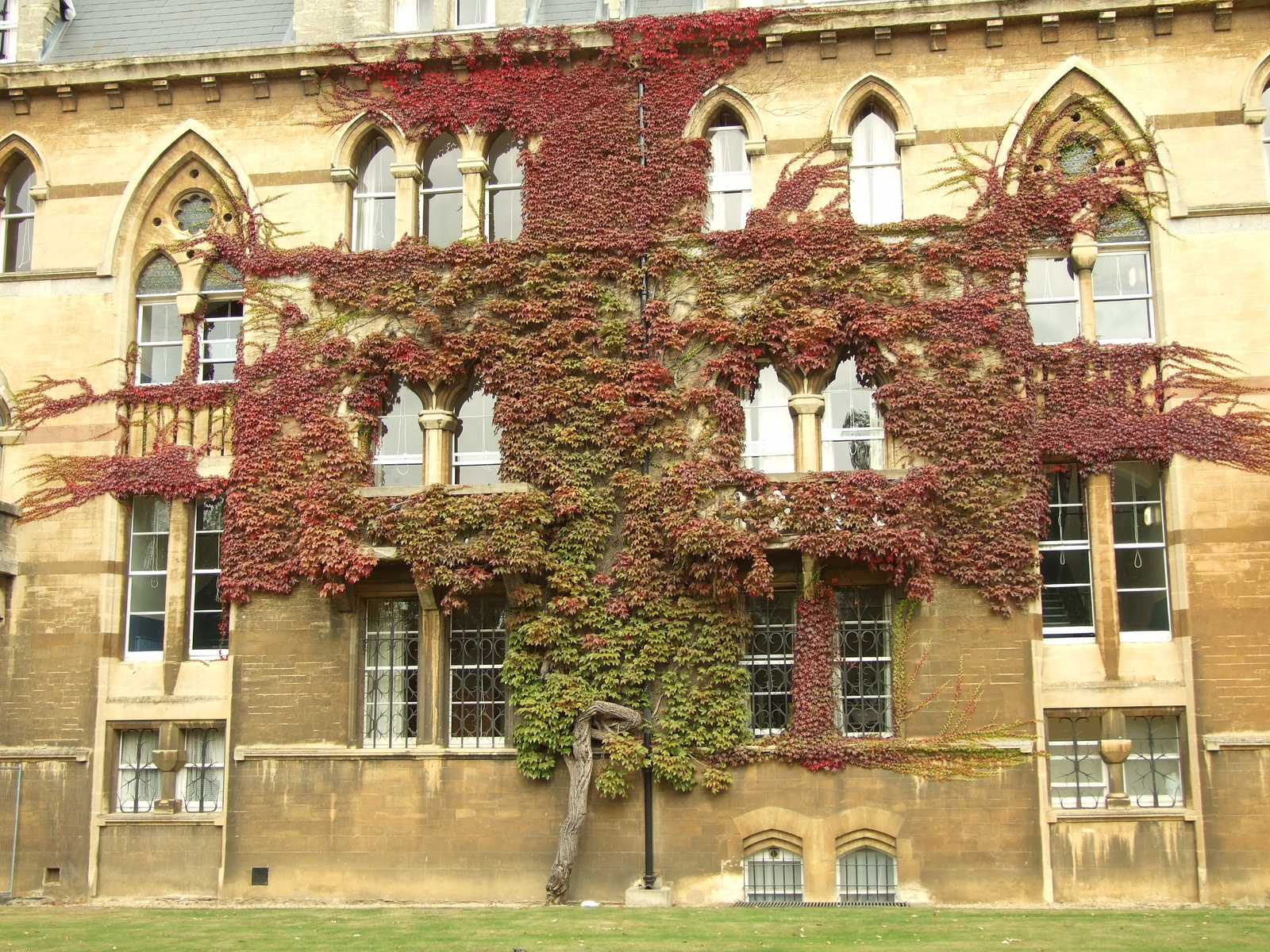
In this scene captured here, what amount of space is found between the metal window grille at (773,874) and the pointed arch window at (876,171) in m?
8.90

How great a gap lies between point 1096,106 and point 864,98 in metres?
3.22

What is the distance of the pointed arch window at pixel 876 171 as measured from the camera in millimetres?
18484

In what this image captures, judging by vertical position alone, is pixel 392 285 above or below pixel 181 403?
above

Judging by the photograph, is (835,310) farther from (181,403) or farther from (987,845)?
(181,403)

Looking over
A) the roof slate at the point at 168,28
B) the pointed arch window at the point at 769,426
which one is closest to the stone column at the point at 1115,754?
the pointed arch window at the point at 769,426

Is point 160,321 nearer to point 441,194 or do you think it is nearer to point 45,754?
point 441,194

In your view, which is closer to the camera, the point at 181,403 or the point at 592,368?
the point at 592,368

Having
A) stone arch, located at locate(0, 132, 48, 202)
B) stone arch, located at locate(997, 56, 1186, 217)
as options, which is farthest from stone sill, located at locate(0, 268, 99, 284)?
stone arch, located at locate(997, 56, 1186, 217)

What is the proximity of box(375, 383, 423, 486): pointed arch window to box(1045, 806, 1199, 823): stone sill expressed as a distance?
9814 millimetres

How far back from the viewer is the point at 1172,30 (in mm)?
18016

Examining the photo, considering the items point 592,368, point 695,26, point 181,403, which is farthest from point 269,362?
point 695,26

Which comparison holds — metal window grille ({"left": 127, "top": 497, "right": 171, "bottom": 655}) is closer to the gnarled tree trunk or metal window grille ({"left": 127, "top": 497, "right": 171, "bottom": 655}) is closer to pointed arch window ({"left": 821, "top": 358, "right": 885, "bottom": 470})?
the gnarled tree trunk

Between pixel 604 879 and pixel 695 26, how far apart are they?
39.5 feet

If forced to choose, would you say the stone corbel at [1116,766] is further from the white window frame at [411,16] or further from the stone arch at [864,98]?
the white window frame at [411,16]
